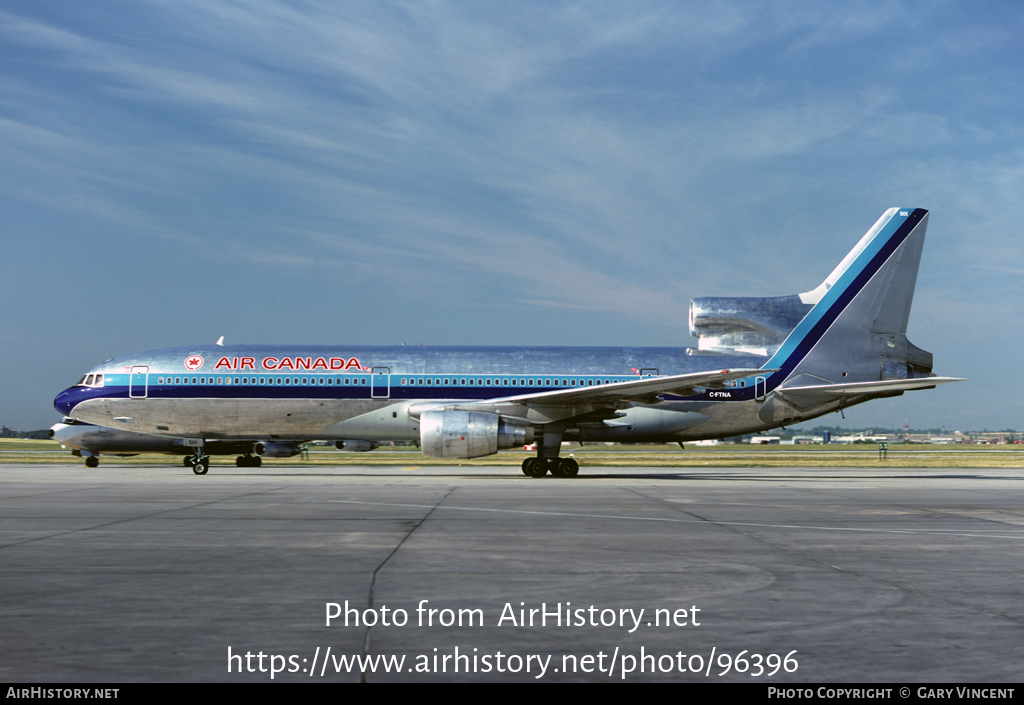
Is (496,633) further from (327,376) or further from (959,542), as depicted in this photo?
(327,376)

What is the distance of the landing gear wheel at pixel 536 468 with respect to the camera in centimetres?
2642

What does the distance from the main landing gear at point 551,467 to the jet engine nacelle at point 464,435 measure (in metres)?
1.65

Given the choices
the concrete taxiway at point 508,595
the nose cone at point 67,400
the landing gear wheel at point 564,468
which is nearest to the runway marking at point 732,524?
the concrete taxiway at point 508,595

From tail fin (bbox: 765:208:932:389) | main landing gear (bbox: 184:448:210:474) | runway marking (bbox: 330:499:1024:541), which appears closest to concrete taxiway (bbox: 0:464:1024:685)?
runway marking (bbox: 330:499:1024:541)

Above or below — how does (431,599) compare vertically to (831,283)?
below

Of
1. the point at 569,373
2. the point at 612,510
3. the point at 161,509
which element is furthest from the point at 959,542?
the point at 569,373

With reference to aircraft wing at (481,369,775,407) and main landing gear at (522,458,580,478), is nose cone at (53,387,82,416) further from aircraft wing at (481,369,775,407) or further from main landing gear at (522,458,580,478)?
main landing gear at (522,458,580,478)

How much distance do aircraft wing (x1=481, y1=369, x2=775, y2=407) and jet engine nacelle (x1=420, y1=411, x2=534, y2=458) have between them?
1.25 metres

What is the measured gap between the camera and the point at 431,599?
655 cm

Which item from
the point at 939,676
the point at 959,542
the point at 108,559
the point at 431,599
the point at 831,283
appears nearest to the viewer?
the point at 939,676

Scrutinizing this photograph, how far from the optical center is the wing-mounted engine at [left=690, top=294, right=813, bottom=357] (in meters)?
29.0

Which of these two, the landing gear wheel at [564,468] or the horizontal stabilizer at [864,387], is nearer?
the landing gear wheel at [564,468]

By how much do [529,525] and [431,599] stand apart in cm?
567

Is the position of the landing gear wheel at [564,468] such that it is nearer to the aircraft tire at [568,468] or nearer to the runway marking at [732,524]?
the aircraft tire at [568,468]
